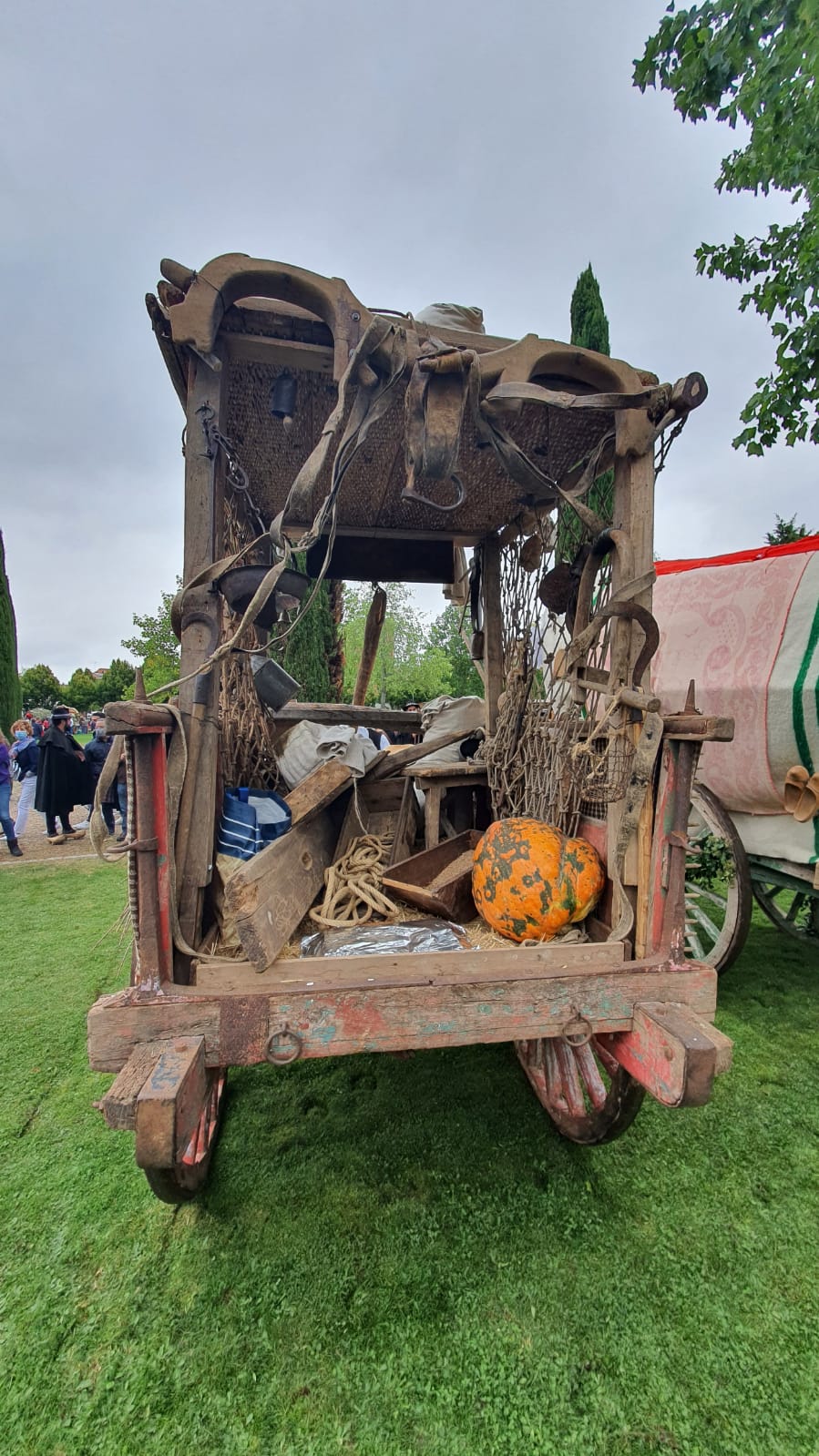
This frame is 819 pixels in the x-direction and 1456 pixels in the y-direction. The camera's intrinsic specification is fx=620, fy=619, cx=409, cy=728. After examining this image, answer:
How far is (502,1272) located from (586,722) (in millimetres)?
1594

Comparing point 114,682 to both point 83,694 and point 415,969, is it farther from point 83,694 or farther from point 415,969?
point 415,969

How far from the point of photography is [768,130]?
3533mm

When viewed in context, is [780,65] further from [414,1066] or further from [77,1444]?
[77,1444]

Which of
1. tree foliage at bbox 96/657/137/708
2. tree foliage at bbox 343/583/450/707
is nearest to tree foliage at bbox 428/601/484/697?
tree foliage at bbox 343/583/450/707

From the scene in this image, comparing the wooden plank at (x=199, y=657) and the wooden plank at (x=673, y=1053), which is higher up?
the wooden plank at (x=199, y=657)

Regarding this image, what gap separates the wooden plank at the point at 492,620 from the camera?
3.56 metres

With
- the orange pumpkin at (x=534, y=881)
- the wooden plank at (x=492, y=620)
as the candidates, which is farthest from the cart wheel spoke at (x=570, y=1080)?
the wooden plank at (x=492, y=620)

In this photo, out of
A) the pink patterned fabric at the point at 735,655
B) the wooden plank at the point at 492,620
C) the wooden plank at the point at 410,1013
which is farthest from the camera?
the wooden plank at the point at 492,620

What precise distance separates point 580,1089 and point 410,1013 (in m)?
0.98

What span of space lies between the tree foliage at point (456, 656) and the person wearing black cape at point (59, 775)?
4528mm

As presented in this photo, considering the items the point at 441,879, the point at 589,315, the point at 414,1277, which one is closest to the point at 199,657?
the point at 441,879

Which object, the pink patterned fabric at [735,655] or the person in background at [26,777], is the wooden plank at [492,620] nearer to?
the pink patterned fabric at [735,655]

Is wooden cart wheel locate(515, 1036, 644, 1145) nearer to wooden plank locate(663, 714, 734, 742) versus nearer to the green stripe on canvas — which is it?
wooden plank locate(663, 714, 734, 742)

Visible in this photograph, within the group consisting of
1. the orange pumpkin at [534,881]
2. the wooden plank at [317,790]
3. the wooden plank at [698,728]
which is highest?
the wooden plank at [698,728]
